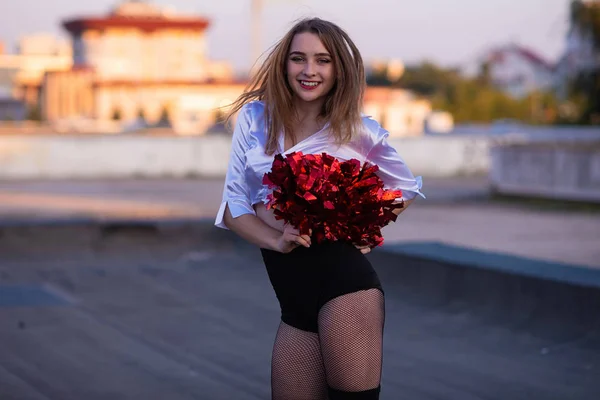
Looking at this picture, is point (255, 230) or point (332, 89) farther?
point (332, 89)

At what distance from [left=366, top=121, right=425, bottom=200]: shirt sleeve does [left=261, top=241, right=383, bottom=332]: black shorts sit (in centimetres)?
35

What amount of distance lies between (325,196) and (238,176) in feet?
1.28

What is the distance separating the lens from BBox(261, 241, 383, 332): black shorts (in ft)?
12.4

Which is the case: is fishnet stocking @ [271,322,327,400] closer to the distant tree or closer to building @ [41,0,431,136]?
the distant tree

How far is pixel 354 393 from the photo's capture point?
3.81m

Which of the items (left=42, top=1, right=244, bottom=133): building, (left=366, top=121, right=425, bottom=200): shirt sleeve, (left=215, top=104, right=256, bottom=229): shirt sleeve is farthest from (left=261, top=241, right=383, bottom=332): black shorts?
(left=42, top=1, right=244, bottom=133): building

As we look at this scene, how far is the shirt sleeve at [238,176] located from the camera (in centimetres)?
394

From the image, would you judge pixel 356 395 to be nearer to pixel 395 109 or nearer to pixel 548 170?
pixel 548 170

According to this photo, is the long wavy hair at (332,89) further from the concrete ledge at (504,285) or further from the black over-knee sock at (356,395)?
the concrete ledge at (504,285)

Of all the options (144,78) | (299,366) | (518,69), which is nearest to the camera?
(299,366)

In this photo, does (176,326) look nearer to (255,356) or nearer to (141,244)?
(255,356)

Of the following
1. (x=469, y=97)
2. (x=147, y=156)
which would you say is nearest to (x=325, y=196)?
(x=147, y=156)

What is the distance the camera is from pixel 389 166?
13.4ft

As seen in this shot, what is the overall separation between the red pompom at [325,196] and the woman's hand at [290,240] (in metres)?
0.02
